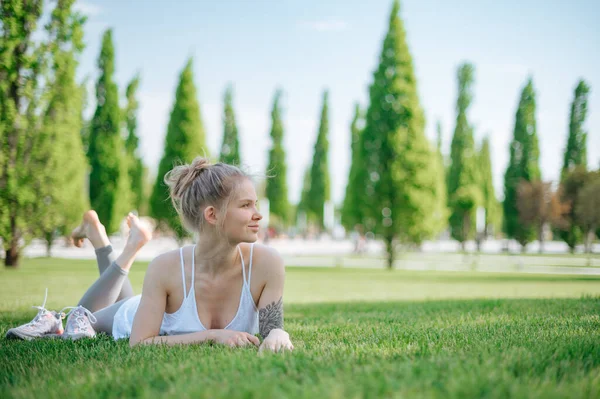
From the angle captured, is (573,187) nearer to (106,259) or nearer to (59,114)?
(59,114)

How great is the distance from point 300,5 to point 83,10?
309 inches

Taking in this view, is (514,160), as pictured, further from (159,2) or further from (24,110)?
(24,110)

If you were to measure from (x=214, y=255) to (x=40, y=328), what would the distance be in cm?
193

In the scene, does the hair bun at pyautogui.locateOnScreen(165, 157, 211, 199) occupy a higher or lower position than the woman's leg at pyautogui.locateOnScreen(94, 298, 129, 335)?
higher

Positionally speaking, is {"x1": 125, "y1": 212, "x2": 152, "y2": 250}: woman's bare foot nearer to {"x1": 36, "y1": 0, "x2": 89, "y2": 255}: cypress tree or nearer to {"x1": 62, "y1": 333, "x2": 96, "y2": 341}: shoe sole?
{"x1": 62, "y1": 333, "x2": 96, "y2": 341}: shoe sole

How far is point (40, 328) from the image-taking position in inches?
163

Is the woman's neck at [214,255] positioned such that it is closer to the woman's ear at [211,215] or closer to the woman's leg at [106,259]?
the woman's ear at [211,215]

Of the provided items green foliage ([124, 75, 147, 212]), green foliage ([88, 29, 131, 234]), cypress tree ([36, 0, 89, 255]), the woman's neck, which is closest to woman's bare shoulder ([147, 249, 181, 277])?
the woman's neck

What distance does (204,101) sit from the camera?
32156 millimetres

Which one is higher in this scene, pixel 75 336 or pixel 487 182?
pixel 487 182

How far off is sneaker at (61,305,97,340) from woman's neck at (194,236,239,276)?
1358 mm

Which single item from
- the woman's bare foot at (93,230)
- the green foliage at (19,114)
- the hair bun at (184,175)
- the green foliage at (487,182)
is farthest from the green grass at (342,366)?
the green foliage at (487,182)

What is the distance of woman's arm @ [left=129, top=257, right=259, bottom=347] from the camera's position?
3.17 metres

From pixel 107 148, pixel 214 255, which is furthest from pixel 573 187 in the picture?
pixel 214 255
